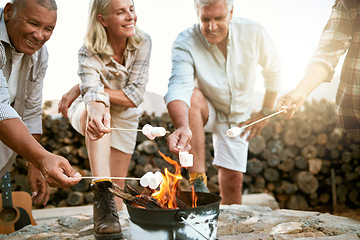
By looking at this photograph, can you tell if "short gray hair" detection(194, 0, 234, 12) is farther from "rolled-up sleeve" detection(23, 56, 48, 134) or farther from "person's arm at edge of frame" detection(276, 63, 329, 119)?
"rolled-up sleeve" detection(23, 56, 48, 134)

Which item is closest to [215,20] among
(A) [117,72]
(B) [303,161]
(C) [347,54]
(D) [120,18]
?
(D) [120,18]

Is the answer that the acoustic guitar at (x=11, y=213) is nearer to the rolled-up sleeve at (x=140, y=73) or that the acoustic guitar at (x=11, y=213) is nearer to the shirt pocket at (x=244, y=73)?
the rolled-up sleeve at (x=140, y=73)

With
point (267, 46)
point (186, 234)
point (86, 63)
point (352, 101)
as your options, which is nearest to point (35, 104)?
point (86, 63)

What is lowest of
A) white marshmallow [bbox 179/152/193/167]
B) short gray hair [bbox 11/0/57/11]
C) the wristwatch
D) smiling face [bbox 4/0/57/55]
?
white marshmallow [bbox 179/152/193/167]

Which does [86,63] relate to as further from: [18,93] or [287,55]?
[287,55]

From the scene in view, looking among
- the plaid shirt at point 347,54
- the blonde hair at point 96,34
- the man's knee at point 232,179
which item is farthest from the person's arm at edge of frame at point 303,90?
the blonde hair at point 96,34

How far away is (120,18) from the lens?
237cm

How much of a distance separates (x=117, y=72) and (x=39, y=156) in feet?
3.87

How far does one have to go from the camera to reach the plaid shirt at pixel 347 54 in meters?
2.08

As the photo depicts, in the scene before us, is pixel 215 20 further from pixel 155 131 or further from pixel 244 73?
pixel 155 131

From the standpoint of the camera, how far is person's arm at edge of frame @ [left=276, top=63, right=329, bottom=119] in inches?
82.3

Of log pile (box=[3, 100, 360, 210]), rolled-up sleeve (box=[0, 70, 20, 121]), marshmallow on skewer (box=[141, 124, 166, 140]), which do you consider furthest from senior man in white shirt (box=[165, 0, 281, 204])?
log pile (box=[3, 100, 360, 210])

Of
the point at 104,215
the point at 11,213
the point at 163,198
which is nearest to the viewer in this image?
the point at 163,198

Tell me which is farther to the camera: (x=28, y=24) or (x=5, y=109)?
(x=28, y=24)
